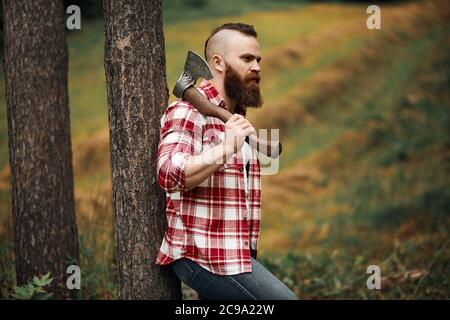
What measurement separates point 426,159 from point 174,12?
7.45m

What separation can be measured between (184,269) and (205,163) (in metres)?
0.61

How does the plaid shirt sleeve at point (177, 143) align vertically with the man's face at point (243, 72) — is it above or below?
below

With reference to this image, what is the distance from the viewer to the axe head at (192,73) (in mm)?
2787

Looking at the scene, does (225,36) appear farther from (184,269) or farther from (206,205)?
(184,269)

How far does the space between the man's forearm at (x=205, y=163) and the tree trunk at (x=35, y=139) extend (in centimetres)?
173

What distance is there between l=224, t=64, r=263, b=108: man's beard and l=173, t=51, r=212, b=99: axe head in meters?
0.11

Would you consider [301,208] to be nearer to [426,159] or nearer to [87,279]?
[426,159]

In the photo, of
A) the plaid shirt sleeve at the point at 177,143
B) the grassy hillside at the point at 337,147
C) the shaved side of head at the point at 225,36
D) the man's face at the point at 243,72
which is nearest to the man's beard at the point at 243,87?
the man's face at the point at 243,72

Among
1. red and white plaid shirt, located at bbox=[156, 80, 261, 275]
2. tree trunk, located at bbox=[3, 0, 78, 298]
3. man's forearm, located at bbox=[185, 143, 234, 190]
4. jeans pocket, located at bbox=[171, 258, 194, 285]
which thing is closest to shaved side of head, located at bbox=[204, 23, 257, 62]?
red and white plaid shirt, located at bbox=[156, 80, 261, 275]

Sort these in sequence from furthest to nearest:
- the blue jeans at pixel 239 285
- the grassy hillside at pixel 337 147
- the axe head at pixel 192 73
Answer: the grassy hillside at pixel 337 147 → the axe head at pixel 192 73 → the blue jeans at pixel 239 285

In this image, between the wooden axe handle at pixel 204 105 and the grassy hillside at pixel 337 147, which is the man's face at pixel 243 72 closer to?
the wooden axe handle at pixel 204 105

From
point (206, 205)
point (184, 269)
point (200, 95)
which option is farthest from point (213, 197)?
point (200, 95)

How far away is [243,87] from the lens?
2.84 metres

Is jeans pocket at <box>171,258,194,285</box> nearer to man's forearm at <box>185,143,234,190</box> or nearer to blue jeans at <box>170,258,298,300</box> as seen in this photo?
blue jeans at <box>170,258,298,300</box>
